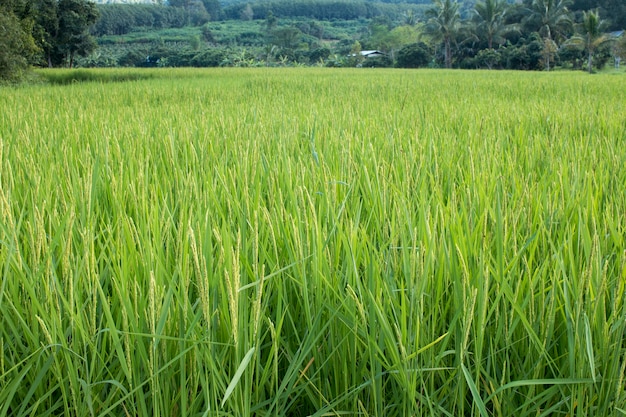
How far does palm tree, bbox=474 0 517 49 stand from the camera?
111 ft

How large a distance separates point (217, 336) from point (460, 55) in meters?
38.4

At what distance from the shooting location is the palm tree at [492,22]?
33.8 m

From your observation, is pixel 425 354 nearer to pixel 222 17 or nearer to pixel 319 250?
pixel 319 250

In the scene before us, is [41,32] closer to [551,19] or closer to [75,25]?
[75,25]

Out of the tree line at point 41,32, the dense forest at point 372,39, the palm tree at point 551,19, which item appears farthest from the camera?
the palm tree at point 551,19

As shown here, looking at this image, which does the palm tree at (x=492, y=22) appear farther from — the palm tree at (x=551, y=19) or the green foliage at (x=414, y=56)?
the green foliage at (x=414, y=56)

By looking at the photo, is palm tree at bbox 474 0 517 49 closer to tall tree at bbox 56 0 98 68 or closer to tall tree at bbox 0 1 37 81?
tall tree at bbox 56 0 98 68

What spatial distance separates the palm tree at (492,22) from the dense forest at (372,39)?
0.07m

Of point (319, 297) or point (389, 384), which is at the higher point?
point (319, 297)

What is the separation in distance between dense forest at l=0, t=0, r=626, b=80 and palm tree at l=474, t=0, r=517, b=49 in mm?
67

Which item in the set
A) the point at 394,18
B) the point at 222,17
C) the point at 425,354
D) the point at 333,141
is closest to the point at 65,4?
the point at 333,141

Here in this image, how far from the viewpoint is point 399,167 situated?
159cm

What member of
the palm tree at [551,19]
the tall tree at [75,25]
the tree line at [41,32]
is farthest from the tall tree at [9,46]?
the palm tree at [551,19]

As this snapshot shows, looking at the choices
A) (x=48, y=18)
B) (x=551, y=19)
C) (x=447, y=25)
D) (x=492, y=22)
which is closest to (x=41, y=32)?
(x=48, y=18)
